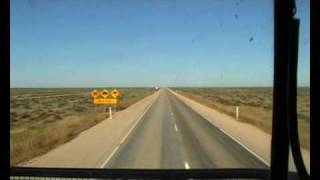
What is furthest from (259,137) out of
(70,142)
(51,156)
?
(51,156)

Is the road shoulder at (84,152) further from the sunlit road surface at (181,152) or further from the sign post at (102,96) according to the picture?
the sign post at (102,96)

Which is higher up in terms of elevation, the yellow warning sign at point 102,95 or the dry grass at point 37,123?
the yellow warning sign at point 102,95

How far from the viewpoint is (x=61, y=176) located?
2686 millimetres

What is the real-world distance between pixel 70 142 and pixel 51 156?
6413mm

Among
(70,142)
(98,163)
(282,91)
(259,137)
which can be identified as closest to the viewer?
(282,91)

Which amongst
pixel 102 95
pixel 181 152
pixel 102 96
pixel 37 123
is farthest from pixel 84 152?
pixel 102 95

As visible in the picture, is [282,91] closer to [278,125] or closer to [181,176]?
[278,125]

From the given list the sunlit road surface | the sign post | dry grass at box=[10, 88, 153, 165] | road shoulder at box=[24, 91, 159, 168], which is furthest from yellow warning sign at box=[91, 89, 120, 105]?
the sunlit road surface

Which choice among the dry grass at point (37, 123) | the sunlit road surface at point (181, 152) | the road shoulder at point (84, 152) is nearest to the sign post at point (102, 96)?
the dry grass at point (37, 123)

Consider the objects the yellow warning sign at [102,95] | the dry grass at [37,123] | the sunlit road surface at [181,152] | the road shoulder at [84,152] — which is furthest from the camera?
the sunlit road surface at [181,152]

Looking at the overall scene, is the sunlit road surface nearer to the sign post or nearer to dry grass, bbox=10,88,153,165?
dry grass, bbox=10,88,153,165

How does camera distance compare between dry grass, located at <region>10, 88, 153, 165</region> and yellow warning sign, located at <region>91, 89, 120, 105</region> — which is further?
yellow warning sign, located at <region>91, 89, 120, 105</region>

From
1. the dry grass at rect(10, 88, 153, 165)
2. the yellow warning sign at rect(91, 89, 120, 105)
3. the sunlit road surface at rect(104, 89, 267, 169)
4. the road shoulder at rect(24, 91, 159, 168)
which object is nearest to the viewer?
the dry grass at rect(10, 88, 153, 165)

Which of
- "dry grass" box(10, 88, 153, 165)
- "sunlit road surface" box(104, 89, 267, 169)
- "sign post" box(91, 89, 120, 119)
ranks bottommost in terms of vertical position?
"sunlit road surface" box(104, 89, 267, 169)
